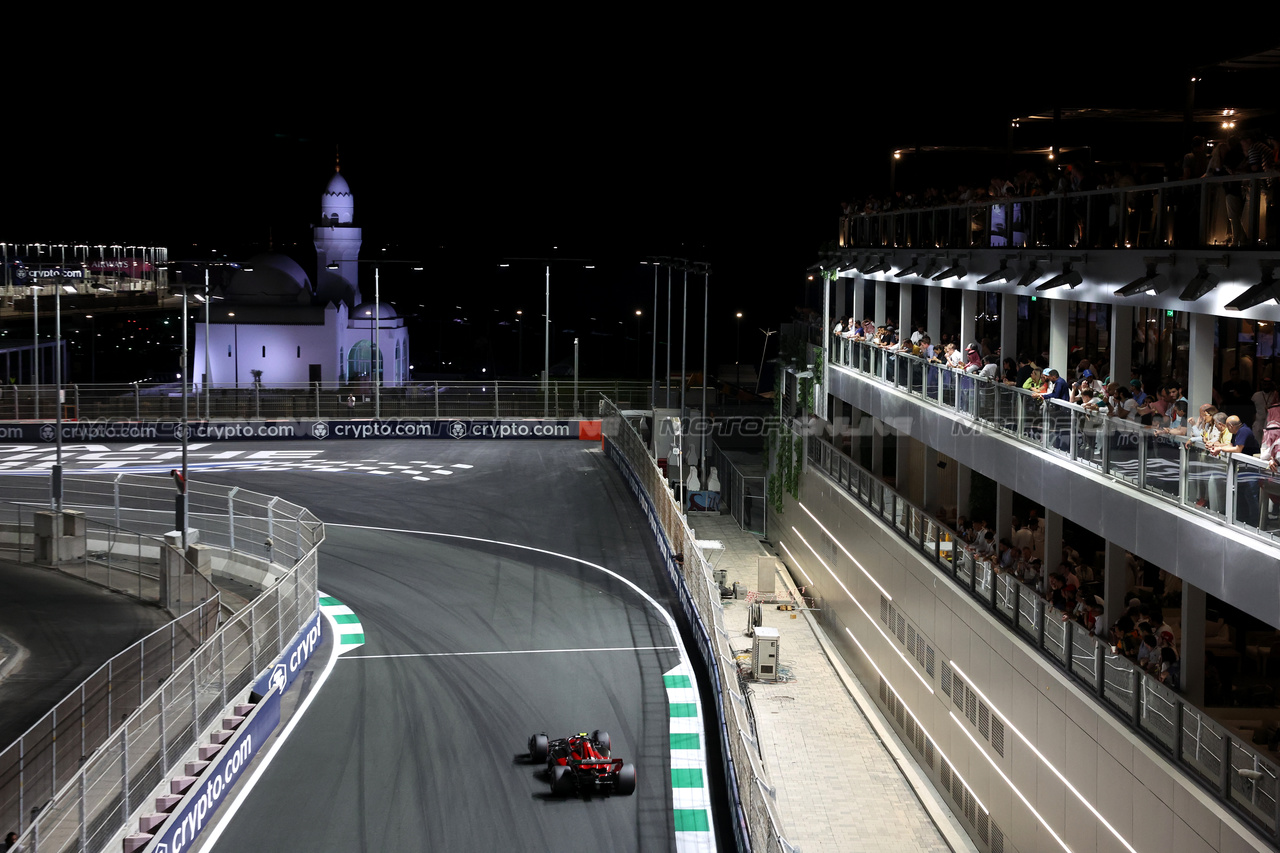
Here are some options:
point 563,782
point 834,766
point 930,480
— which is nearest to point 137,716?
point 563,782

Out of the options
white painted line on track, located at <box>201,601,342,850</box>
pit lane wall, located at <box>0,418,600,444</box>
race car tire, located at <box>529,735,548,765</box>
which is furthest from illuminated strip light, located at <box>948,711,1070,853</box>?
pit lane wall, located at <box>0,418,600,444</box>

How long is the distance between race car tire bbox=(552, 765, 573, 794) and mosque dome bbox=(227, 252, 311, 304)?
5491 centimetres

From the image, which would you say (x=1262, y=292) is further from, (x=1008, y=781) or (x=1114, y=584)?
(x=1008, y=781)

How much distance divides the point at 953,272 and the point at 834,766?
8.04 metres

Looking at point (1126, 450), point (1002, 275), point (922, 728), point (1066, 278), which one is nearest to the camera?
point (1126, 450)

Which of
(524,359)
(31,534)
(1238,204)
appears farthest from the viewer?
(524,359)

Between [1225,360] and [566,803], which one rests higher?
[1225,360]

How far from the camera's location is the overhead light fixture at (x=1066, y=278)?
15.9 meters

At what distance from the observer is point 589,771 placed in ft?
51.8

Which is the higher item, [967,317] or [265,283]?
Answer: [265,283]

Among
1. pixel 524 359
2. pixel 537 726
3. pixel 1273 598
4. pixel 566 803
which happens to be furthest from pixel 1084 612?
pixel 524 359

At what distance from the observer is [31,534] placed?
27.7 metres

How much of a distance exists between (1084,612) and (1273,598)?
15.3 ft

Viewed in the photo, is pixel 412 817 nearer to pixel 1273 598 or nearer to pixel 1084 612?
pixel 1084 612
